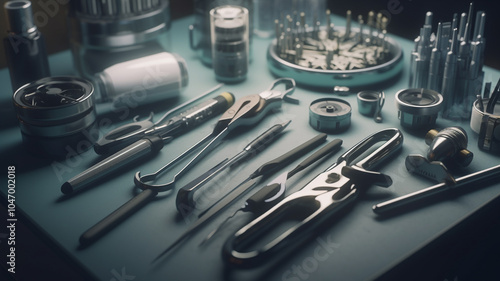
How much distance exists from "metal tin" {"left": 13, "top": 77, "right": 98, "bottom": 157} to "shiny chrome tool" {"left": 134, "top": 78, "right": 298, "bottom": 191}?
13cm

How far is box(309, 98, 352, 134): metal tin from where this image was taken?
0.86m

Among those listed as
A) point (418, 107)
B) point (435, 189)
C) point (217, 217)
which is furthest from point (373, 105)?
point (217, 217)

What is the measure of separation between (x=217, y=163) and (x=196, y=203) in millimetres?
96

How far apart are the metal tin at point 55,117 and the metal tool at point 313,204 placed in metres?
0.32

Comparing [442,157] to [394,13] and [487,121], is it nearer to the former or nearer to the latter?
[487,121]

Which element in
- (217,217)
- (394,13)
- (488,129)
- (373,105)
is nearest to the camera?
(217,217)

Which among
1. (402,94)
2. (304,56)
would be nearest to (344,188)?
(402,94)

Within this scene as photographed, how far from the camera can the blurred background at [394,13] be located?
3.73 ft

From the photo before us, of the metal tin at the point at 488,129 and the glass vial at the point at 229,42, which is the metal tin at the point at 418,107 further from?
the glass vial at the point at 229,42

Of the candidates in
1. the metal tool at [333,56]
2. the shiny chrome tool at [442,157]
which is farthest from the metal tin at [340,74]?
the shiny chrome tool at [442,157]

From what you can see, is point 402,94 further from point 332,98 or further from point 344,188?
point 344,188

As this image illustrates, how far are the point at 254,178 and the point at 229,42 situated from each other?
33 centimetres

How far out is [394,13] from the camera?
1.27 m

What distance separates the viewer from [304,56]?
105 centimetres
